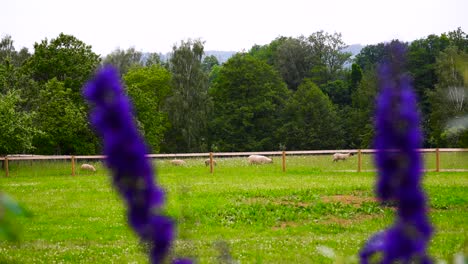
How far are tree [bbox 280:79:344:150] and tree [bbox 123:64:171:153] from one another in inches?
431

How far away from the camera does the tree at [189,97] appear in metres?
47.4

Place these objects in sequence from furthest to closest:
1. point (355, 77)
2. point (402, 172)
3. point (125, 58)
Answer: point (125, 58)
point (355, 77)
point (402, 172)

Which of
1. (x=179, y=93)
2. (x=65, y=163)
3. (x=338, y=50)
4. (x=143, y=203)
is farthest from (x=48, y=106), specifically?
(x=338, y=50)

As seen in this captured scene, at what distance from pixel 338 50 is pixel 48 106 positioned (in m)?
38.9

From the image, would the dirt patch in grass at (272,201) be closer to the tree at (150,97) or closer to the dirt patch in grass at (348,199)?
the dirt patch in grass at (348,199)

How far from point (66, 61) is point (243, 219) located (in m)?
28.8

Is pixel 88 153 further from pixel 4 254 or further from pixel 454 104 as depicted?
pixel 4 254

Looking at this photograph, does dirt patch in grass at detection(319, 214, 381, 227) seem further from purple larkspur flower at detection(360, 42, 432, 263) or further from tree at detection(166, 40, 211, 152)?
tree at detection(166, 40, 211, 152)

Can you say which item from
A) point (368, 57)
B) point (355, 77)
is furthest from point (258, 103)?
point (368, 57)

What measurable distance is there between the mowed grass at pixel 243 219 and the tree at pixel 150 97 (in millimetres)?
20768

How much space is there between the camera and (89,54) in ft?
126

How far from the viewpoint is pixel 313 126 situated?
5044cm

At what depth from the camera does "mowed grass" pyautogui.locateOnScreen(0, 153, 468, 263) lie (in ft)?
28.7

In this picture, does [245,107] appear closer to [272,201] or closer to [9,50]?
[9,50]
